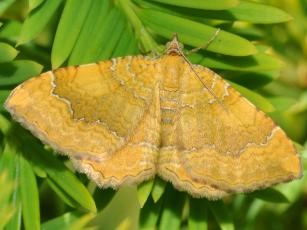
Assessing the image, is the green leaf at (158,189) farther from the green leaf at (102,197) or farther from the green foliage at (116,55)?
the green leaf at (102,197)

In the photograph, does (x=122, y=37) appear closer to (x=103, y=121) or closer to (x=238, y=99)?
(x=103, y=121)

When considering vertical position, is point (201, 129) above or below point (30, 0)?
below

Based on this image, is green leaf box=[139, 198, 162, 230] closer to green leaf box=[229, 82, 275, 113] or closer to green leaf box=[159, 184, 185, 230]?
green leaf box=[159, 184, 185, 230]

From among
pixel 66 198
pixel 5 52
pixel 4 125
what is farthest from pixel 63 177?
pixel 5 52

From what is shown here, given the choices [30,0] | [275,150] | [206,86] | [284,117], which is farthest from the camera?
[284,117]

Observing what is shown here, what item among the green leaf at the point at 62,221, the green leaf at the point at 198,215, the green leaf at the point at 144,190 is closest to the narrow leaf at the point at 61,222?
the green leaf at the point at 62,221

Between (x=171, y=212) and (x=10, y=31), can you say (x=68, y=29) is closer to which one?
(x=10, y=31)

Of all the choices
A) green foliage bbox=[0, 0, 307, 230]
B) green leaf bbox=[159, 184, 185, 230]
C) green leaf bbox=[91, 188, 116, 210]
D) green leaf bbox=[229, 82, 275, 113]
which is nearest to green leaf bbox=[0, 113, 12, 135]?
green foliage bbox=[0, 0, 307, 230]

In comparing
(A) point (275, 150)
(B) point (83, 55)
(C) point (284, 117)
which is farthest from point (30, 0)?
(C) point (284, 117)
